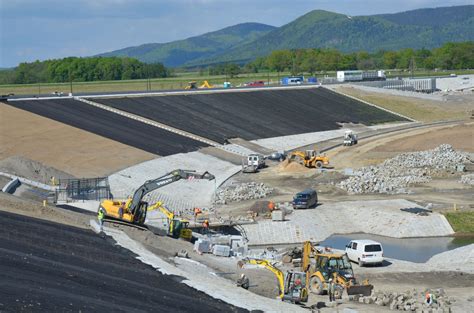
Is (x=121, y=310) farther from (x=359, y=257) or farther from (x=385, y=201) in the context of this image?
(x=385, y=201)

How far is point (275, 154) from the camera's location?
78.8m

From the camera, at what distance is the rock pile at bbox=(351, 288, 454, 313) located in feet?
98.6

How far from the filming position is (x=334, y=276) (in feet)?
109

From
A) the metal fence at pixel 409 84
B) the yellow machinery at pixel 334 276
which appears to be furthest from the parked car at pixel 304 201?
the metal fence at pixel 409 84

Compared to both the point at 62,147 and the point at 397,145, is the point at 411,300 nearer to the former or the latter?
the point at 62,147

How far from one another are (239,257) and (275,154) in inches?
1612

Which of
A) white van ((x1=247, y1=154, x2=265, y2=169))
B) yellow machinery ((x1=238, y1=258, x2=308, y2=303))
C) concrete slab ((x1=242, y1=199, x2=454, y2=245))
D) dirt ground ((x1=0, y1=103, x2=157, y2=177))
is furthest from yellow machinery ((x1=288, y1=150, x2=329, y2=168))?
yellow machinery ((x1=238, y1=258, x2=308, y2=303))

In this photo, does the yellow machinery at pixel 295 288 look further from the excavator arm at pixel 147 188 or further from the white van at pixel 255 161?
the white van at pixel 255 161

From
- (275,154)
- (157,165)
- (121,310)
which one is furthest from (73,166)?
(121,310)

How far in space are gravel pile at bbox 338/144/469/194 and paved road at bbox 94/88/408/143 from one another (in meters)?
19.7

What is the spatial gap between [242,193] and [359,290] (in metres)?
27.2

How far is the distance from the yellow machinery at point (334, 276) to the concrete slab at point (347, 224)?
471 inches

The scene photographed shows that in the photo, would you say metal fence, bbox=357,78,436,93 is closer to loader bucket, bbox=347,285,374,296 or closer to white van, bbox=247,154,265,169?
white van, bbox=247,154,265,169

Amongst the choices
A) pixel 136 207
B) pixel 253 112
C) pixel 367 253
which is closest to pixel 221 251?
pixel 136 207
